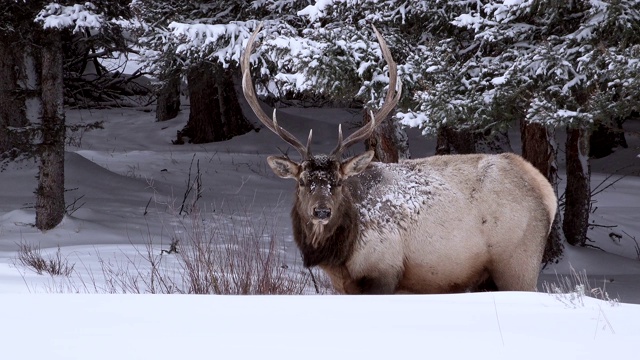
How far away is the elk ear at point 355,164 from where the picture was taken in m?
6.79

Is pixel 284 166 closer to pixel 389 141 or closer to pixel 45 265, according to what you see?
pixel 45 265

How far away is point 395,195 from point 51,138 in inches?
209

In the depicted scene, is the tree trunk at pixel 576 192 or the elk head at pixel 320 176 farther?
the tree trunk at pixel 576 192

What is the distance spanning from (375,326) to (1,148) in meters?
11.1

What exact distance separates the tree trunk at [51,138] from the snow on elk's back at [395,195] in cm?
498

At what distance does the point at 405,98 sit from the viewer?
9.25 metres

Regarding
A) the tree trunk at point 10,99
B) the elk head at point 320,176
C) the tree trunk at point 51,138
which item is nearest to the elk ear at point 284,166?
the elk head at point 320,176

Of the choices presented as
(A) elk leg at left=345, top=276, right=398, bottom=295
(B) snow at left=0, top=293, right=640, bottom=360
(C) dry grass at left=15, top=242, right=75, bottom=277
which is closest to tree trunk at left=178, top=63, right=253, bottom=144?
(C) dry grass at left=15, top=242, right=75, bottom=277

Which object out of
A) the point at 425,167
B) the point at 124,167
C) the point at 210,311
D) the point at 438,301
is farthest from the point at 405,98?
the point at 124,167

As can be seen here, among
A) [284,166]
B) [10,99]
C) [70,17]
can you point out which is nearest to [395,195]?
[284,166]

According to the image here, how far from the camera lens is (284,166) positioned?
6.93 m

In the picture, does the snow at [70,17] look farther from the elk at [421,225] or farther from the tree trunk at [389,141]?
the elk at [421,225]

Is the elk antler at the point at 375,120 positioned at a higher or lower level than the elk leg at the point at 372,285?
higher

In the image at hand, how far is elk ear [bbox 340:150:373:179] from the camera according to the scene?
6789mm
